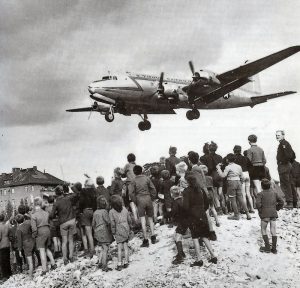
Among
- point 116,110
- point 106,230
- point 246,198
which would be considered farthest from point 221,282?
point 116,110

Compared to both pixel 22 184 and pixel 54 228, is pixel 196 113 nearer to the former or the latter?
pixel 54 228

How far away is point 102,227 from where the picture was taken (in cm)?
1020

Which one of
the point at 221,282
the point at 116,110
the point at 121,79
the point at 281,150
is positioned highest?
the point at 121,79

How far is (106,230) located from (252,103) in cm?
2249

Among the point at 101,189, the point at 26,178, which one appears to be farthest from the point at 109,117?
the point at 26,178

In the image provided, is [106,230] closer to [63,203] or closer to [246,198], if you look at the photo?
[63,203]

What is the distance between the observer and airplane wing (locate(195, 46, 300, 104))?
2091cm

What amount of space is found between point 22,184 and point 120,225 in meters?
82.5

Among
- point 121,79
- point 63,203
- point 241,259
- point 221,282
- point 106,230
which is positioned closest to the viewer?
point 221,282

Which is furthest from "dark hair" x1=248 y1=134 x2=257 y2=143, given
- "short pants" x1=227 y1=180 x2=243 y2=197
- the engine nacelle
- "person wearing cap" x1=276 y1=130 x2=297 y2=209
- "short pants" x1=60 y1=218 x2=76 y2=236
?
the engine nacelle

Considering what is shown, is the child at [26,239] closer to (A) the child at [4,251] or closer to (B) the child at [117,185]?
(A) the child at [4,251]

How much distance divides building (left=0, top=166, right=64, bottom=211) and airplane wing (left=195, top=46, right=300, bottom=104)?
225ft

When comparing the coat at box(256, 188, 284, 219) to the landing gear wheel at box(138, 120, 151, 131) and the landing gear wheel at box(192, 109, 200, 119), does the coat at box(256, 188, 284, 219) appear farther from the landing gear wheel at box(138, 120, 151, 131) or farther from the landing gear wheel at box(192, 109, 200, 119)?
the landing gear wheel at box(192, 109, 200, 119)

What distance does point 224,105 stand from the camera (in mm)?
28688
